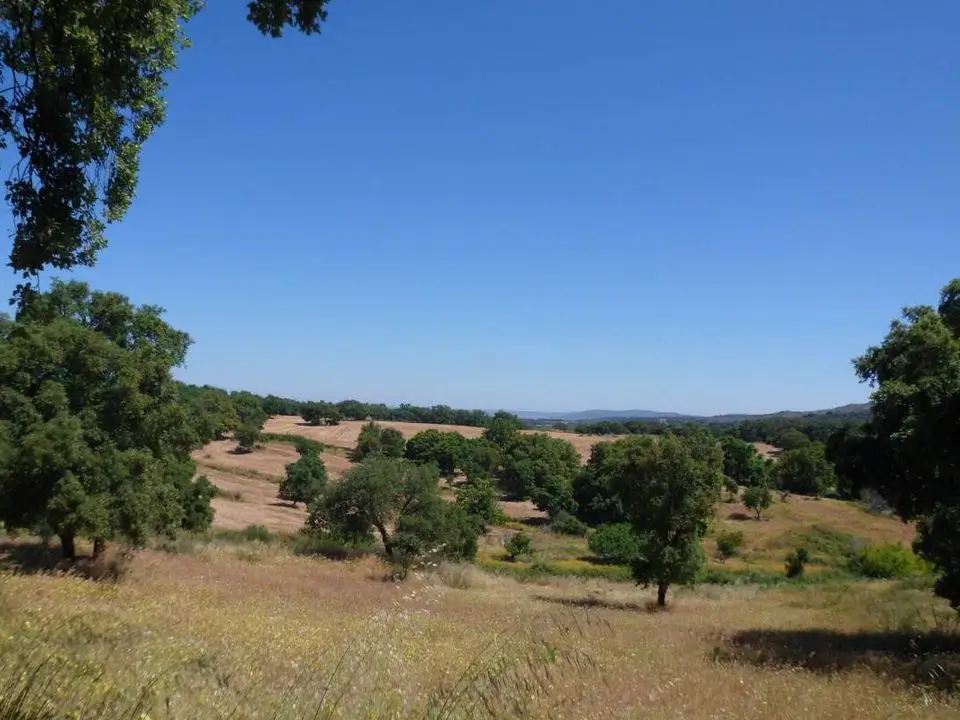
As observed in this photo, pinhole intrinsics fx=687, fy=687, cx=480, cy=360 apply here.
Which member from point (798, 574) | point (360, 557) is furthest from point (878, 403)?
point (798, 574)

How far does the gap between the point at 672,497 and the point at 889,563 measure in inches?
1176

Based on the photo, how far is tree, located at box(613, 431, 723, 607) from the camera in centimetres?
2794

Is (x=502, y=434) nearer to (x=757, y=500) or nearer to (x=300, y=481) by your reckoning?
(x=757, y=500)

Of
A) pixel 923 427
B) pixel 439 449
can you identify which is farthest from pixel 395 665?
pixel 439 449

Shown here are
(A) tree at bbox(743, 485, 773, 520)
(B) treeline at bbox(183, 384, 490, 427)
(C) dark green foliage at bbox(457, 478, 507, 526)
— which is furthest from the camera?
(B) treeline at bbox(183, 384, 490, 427)

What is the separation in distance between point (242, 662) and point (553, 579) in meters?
34.3

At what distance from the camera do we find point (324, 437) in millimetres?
125875

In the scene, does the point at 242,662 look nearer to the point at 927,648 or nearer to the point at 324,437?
the point at 927,648

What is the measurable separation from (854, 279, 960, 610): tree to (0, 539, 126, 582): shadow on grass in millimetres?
19901

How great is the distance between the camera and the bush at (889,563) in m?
47.0

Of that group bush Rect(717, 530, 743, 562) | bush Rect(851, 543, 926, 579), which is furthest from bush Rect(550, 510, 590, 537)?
bush Rect(851, 543, 926, 579)

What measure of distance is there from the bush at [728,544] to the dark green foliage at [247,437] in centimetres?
6406

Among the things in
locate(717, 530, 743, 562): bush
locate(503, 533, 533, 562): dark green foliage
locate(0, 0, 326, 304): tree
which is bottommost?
locate(717, 530, 743, 562): bush

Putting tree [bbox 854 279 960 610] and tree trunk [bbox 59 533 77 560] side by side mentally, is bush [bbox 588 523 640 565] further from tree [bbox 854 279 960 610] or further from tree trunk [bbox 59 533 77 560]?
tree trunk [bbox 59 533 77 560]
